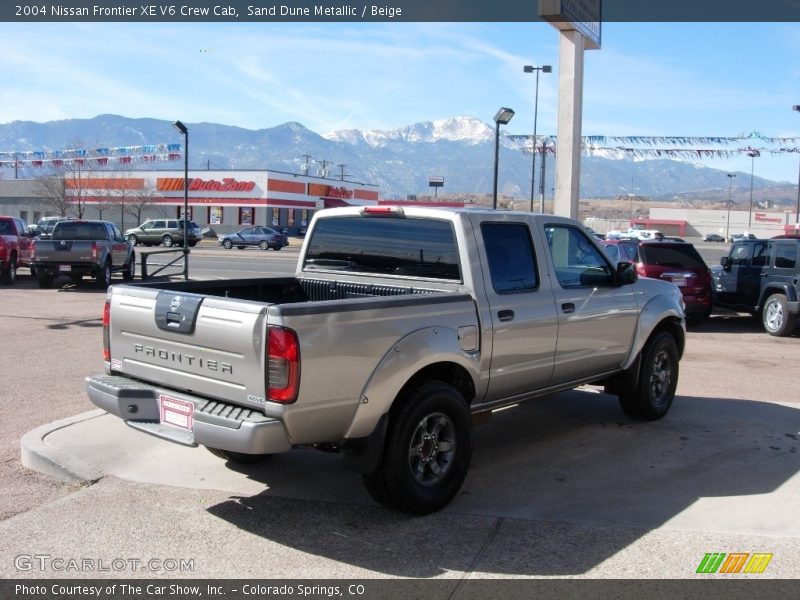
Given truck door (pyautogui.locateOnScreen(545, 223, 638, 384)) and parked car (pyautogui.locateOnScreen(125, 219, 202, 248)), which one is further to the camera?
parked car (pyautogui.locateOnScreen(125, 219, 202, 248))

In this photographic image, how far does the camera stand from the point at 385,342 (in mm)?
4754

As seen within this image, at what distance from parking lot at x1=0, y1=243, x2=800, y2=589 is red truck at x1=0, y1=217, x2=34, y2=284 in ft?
47.3

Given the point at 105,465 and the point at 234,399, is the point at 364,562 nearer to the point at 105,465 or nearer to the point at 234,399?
the point at 234,399

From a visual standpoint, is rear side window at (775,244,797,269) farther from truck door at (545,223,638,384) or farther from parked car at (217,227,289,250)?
parked car at (217,227,289,250)

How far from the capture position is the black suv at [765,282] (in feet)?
45.4

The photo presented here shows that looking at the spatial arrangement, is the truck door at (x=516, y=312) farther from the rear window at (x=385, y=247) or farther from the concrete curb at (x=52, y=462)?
the concrete curb at (x=52, y=462)

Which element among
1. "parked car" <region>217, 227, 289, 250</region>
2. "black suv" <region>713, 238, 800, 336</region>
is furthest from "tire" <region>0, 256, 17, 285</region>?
"parked car" <region>217, 227, 289, 250</region>

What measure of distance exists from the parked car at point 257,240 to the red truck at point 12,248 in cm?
2848

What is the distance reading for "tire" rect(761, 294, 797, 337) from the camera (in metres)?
13.8

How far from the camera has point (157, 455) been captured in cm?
620

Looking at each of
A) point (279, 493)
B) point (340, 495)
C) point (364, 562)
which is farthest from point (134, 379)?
point (364, 562)

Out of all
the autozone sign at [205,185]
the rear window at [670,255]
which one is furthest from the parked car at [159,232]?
the rear window at [670,255]

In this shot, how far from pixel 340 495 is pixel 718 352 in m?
8.62

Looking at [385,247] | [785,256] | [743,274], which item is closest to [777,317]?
[785,256]
